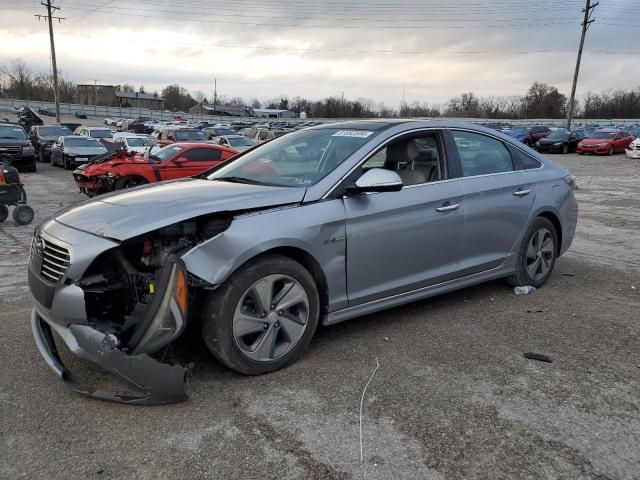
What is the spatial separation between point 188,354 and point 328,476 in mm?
1641

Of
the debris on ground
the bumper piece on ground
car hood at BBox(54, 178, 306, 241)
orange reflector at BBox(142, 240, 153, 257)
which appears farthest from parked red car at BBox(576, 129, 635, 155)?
the bumper piece on ground

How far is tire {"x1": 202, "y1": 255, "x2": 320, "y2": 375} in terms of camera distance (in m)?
3.24

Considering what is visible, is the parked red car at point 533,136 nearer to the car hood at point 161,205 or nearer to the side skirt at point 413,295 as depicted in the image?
the side skirt at point 413,295

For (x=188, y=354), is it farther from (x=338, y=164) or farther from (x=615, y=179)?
(x=615, y=179)

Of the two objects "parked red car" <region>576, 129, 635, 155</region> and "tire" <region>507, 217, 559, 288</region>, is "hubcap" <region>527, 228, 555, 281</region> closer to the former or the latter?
"tire" <region>507, 217, 559, 288</region>

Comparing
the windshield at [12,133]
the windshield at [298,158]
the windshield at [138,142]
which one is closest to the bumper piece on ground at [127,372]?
the windshield at [298,158]

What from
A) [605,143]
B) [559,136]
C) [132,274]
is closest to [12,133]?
[132,274]

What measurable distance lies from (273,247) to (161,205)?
0.76 meters

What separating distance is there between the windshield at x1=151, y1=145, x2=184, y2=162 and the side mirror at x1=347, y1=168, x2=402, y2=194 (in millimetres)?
10499

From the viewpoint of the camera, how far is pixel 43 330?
3.51 meters

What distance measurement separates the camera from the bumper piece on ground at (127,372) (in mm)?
2895

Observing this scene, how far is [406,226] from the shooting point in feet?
13.4

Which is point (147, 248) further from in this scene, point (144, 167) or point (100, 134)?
point (100, 134)

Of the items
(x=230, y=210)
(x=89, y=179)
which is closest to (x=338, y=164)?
(x=230, y=210)
